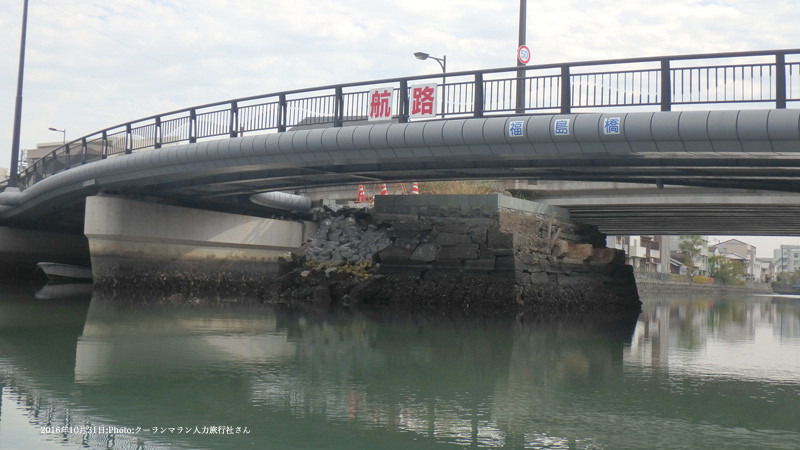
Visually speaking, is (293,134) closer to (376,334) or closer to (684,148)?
(376,334)

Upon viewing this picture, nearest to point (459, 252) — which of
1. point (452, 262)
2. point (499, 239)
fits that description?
point (452, 262)

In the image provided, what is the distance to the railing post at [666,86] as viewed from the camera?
46.6ft

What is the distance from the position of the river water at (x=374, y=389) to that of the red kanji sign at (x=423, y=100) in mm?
4921

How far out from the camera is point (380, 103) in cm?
1803

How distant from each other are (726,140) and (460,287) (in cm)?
1085

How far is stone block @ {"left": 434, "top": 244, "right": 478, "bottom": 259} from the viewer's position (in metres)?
22.8

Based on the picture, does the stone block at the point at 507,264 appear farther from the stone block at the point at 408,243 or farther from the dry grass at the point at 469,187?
the dry grass at the point at 469,187

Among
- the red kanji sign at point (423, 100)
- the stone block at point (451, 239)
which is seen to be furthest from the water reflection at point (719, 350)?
the red kanji sign at point (423, 100)

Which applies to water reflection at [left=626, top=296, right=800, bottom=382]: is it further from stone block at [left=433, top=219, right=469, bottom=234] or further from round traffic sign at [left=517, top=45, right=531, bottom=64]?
round traffic sign at [left=517, top=45, right=531, bottom=64]

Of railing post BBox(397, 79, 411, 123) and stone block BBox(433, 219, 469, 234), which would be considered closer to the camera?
railing post BBox(397, 79, 411, 123)

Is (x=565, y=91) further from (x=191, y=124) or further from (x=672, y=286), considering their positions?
(x=672, y=286)

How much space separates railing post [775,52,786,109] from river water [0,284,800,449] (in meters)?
4.47

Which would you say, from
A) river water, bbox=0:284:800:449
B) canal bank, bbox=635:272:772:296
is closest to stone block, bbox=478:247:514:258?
river water, bbox=0:284:800:449

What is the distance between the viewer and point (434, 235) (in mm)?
23672
